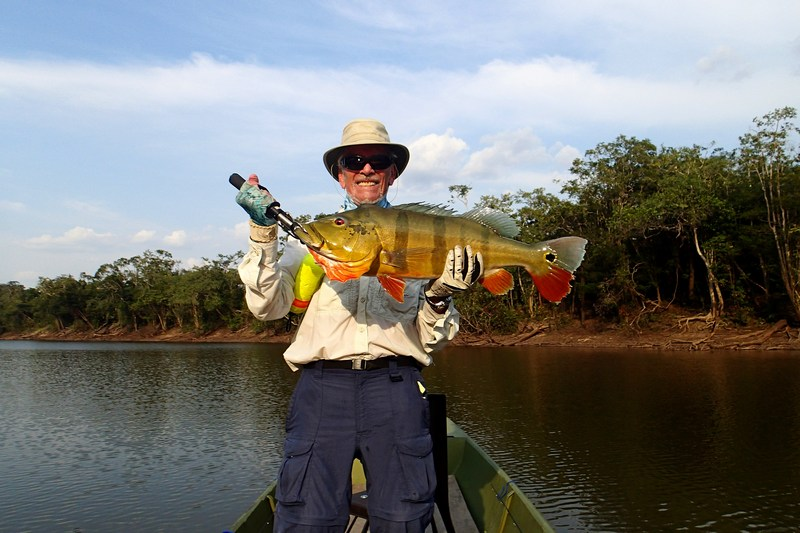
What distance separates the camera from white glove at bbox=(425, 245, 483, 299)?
305 centimetres

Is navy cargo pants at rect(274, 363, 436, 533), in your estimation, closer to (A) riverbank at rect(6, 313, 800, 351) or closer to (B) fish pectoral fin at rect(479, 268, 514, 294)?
(B) fish pectoral fin at rect(479, 268, 514, 294)

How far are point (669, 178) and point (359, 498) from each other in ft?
115

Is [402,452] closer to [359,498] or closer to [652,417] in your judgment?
[359,498]

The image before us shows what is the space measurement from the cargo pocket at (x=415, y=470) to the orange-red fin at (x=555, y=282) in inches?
46.2

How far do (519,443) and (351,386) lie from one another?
12735 millimetres

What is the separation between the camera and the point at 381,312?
3.32m

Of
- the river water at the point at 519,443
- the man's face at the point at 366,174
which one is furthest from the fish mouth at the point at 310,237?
the river water at the point at 519,443

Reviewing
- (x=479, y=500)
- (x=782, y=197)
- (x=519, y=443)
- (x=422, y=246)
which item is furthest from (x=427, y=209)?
(x=782, y=197)

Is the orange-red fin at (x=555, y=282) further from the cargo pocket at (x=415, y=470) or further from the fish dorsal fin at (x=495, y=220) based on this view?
the cargo pocket at (x=415, y=470)

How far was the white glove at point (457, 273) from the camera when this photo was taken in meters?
3.05

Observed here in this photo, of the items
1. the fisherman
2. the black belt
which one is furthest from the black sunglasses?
the black belt

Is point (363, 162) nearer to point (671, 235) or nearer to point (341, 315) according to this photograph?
point (341, 315)

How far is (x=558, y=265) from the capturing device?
3.49 meters

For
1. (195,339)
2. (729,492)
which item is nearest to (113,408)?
(729,492)
